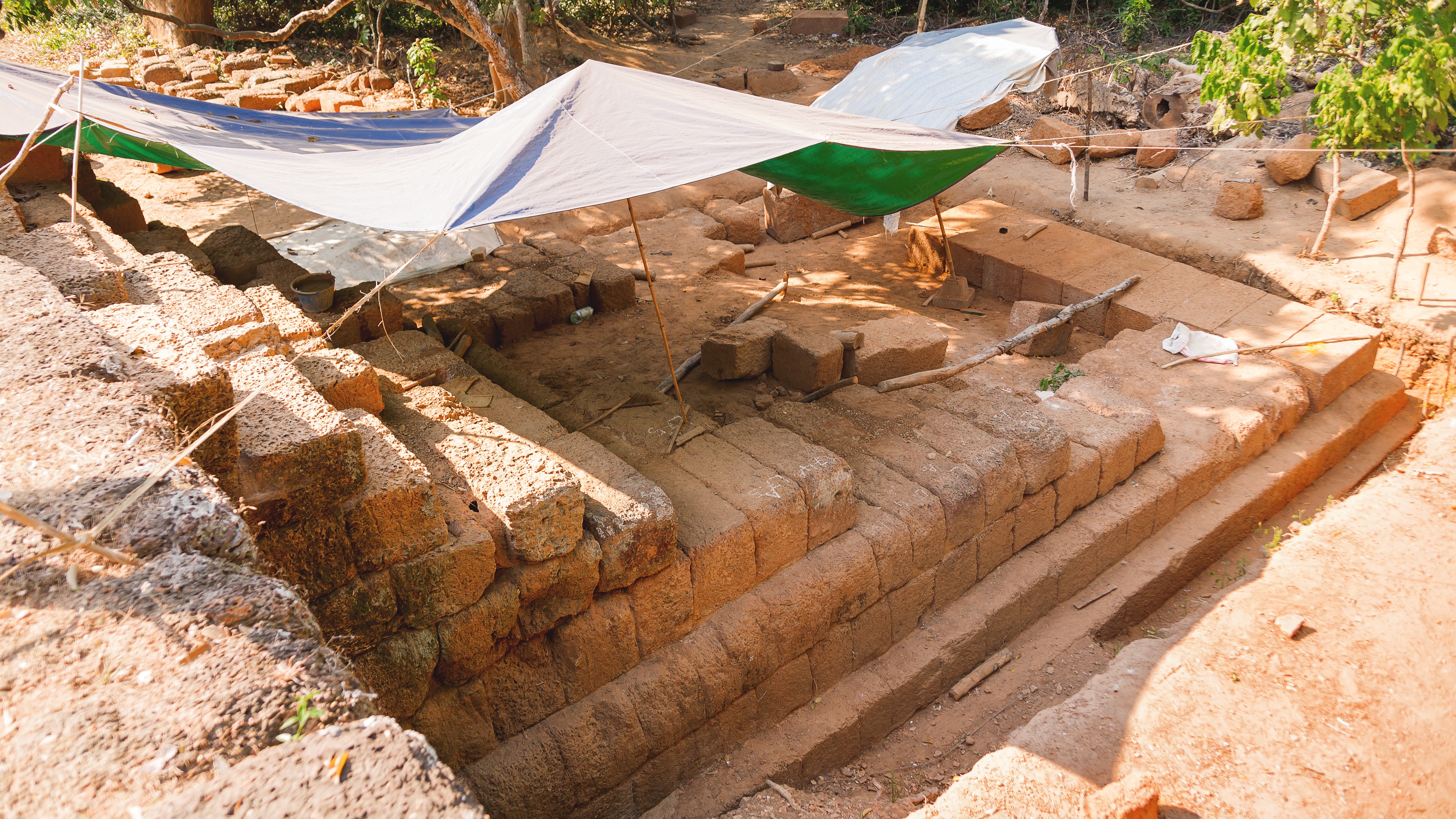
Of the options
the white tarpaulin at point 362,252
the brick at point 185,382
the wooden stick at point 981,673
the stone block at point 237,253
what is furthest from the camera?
the white tarpaulin at point 362,252

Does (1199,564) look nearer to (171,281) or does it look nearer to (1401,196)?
(1401,196)

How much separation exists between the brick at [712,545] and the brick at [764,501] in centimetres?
5

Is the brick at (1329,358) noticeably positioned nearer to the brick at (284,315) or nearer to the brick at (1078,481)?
the brick at (1078,481)

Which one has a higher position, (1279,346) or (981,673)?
(1279,346)

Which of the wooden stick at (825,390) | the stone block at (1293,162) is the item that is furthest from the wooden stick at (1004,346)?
the stone block at (1293,162)

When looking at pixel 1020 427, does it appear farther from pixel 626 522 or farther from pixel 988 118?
pixel 988 118

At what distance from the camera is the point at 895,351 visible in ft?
19.0

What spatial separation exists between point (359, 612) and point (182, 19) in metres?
14.8

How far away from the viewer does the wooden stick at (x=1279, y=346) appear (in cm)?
614

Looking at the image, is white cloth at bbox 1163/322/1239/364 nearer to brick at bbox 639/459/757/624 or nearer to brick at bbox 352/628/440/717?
brick at bbox 639/459/757/624

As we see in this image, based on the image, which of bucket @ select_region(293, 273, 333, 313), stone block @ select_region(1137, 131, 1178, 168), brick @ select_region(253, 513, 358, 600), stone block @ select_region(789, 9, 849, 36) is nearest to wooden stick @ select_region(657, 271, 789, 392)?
brick @ select_region(253, 513, 358, 600)

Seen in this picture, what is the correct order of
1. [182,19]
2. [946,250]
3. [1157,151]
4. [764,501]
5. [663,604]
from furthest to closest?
1. [182,19]
2. [1157,151]
3. [946,250]
4. [764,501]
5. [663,604]

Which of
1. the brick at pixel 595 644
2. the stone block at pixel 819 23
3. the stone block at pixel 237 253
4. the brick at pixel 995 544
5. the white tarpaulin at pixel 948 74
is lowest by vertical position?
the brick at pixel 995 544

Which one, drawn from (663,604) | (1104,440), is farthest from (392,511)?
(1104,440)
